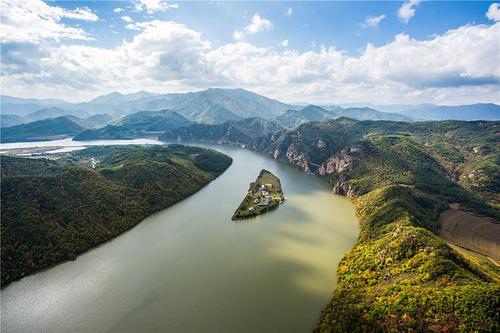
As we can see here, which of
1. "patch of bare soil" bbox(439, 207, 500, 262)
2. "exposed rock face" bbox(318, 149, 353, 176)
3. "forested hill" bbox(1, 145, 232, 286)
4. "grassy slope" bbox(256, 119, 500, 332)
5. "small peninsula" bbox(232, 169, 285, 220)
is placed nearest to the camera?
"grassy slope" bbox(256, 119, 500, 332)

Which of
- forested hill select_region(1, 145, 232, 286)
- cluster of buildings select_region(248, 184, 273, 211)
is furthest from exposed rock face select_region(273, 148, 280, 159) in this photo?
forested hill select_region(1, 145, 232, 286)

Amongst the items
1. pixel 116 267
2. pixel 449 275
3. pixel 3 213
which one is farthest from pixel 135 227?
pixel 449 275

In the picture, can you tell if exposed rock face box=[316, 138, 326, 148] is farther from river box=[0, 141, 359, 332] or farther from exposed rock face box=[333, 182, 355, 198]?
river box=[0, 141, 359, 332]

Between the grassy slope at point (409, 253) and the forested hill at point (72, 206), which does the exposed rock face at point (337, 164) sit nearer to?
the grassy slope at point (409, 253)

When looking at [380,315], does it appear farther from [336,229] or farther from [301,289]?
[336,229]

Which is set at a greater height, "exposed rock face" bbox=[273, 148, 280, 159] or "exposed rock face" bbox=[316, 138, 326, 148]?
"exposed rock face" bbox=[316, 138, 326, 148]

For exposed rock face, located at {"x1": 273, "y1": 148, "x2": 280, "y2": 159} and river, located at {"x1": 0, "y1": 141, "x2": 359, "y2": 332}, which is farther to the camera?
exposed rock face, located at {"x1": 273, "y1": 148, "x2": 280, "y2": 159}

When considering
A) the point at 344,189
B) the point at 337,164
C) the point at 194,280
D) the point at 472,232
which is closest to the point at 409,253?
the point at 472,232
